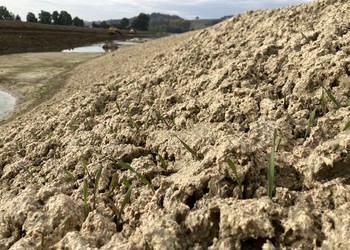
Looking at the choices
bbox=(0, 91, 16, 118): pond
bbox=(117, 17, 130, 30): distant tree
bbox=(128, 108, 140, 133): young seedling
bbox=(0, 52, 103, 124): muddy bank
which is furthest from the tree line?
bbox=(128, 108, 140, 133): young seedling

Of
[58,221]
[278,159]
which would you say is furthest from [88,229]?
[278,159]

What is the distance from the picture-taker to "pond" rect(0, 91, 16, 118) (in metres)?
17.6

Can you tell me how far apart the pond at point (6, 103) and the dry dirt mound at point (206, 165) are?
1112cm

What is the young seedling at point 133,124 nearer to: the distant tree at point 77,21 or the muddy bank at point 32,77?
the muddy bank at point 32,77

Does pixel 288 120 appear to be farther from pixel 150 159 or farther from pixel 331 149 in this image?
pixel 150 159

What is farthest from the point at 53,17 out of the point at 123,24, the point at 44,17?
the point at 123,24

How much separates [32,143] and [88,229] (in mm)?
4122

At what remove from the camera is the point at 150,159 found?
485 cm

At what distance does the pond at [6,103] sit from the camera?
57.6ft

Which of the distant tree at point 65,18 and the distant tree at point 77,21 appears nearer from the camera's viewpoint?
the distant tree at point 65,18

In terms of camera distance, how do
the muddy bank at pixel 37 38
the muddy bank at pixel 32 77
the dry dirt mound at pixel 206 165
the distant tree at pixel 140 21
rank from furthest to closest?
the distant tree at pixel 140 21
the muddy bank at pixel 37 38
the muddy bank at pixel 32 77
the dry dirt mound at pixel 206 165

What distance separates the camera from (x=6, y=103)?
19.2 meters

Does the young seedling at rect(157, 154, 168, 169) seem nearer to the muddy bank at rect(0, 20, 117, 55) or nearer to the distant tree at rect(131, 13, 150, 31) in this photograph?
the muddy bank at rect(0, 20, 117, 55)

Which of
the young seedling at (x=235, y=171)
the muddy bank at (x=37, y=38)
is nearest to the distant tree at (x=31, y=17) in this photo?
the muddy bank at (x=37, y=38)
